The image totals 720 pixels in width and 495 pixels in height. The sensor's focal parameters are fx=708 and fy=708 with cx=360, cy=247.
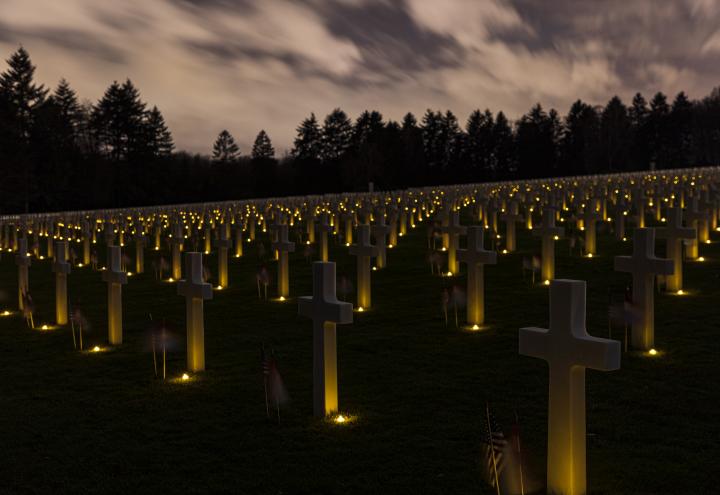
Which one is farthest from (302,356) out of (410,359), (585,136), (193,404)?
(585,136)

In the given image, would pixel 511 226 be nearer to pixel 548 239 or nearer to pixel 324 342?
pixel 548 239

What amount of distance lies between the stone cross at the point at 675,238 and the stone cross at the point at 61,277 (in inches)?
352

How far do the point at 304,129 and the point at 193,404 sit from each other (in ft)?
261

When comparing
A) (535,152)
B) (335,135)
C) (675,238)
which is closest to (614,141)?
(535,152)

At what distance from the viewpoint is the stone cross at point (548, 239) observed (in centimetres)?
1198

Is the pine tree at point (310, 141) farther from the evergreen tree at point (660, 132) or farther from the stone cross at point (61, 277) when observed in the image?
the stone cross at point (61, 277)

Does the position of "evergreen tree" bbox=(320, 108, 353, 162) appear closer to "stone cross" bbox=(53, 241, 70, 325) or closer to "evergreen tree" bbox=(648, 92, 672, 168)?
"evergreen tree" bbox=(648, 92, 672, 168)

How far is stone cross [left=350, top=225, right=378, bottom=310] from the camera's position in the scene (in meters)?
10.7

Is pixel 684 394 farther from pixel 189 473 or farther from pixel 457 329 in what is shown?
pixel 189 473

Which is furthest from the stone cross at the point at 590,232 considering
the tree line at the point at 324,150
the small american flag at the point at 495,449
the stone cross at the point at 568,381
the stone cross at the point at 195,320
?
the tree line at the point at 324,150

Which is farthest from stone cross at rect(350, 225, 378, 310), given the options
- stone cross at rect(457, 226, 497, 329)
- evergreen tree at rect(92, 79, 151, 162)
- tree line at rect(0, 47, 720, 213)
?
evergreen tree at rect(92, 79, 151, 162)

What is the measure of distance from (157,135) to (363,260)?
229 feet

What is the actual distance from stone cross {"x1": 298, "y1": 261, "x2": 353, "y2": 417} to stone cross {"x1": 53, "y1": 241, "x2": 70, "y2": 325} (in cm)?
615

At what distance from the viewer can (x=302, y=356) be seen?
8258 mm
